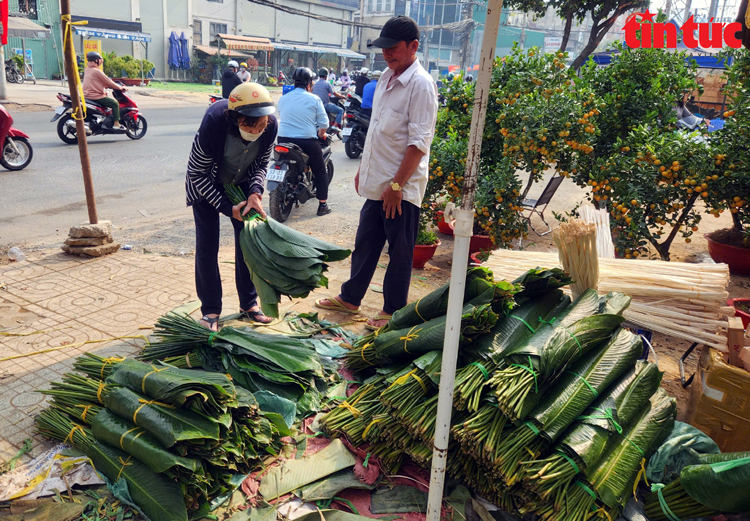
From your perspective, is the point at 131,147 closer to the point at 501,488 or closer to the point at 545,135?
the point at 545,135

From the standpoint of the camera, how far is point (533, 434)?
222 centimetres

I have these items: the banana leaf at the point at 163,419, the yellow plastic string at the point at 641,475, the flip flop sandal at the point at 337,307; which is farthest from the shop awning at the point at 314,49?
the yellow plastic string at the point at 641,475

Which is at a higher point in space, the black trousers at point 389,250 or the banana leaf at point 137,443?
the black trousers at point 389,250

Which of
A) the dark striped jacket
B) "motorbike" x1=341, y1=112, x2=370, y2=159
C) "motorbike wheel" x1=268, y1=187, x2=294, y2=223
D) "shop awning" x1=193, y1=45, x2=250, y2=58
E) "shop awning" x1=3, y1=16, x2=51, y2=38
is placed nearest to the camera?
the dark striped jacket

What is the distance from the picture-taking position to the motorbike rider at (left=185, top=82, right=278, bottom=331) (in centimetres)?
328

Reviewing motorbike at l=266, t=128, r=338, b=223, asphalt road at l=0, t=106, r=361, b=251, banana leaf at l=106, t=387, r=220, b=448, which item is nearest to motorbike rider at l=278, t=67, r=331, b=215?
motorbike at l=266, t=128, r=338, b=223

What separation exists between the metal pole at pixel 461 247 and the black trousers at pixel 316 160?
524 centimetres

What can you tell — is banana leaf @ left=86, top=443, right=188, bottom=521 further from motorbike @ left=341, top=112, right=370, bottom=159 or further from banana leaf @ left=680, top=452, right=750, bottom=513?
motorbike @ left=341, top=112, right=370, bottom=159

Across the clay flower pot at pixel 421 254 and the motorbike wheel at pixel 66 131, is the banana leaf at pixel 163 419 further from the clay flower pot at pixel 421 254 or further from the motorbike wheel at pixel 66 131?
the motorbike wheel at pixel 66 131

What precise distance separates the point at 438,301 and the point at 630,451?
3.67 ft

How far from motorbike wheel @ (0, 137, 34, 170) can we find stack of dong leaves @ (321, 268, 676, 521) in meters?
7.58

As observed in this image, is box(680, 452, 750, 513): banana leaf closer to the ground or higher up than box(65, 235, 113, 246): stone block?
higher up

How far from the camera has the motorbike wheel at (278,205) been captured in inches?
264

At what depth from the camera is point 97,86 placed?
10.5m
